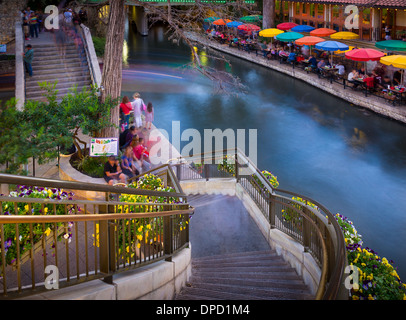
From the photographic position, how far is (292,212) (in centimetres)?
838

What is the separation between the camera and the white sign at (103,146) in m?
10.7

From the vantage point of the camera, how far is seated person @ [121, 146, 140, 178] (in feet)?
36.7

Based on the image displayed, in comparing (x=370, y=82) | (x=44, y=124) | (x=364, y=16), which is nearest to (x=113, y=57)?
(x=44, y=124)

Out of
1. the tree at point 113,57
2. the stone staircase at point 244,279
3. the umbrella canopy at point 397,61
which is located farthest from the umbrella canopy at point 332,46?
the stone staircase at point 244,279

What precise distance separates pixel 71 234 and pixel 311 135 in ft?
45.2

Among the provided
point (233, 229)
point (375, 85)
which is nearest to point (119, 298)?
point (233, 229)

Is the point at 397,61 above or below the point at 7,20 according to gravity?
below

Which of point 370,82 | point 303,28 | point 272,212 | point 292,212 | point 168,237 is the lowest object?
point 272,212

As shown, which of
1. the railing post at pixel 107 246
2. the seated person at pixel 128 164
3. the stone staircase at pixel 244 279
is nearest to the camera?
the railing post at pixel 107 246

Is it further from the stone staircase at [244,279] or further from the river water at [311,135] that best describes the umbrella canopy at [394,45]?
the stone staircase at [244,279]

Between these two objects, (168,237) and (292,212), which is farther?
(292,212)

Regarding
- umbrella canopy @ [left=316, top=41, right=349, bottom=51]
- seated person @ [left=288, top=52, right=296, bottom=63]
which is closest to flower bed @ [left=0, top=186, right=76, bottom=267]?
umbrella canopy @ [left=316, top=41, right=349, bottom=51]

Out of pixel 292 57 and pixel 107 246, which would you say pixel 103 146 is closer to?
pixel 107 246

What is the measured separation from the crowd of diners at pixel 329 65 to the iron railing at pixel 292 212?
13.3 ft
